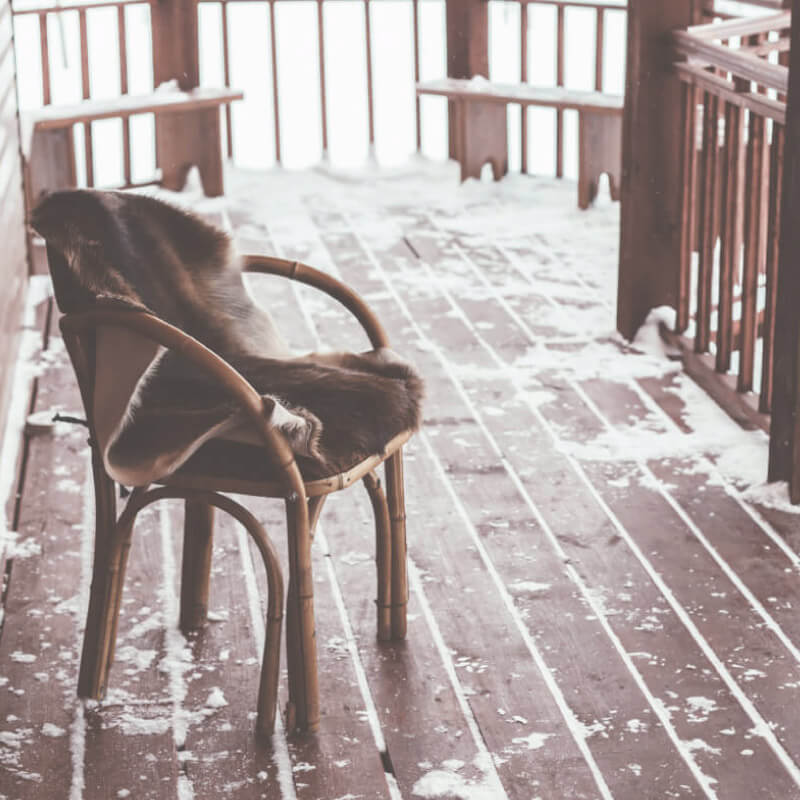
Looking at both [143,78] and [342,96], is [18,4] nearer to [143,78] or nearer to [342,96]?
[143,78]

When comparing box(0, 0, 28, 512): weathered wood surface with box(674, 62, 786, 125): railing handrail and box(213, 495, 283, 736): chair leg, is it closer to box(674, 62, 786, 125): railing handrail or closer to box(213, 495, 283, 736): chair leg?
box(213, 495, 283, 736): chair leg

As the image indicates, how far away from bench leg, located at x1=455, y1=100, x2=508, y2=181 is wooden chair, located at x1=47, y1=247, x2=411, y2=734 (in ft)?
13.9

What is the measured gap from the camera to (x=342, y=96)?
25.7 feet

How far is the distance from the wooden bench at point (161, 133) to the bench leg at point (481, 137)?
1030 millimetres

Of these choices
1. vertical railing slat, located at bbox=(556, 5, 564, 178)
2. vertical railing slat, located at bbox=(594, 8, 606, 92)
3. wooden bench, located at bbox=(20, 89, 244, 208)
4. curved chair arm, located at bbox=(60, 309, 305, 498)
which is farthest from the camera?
vertical railing slat, located at bbox=(556, 5, 564, 178)

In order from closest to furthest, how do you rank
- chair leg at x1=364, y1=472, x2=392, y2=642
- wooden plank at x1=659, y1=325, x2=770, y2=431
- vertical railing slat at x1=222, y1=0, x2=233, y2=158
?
chair leg at x1=364, y1=472, x2=392, y2=642 < wooden plank at x1=659, y1=325, x2=770, y2=431 < vertical railing slat at x1=222, y1=0, x2=233, y2=158

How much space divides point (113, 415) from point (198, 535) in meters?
0.47

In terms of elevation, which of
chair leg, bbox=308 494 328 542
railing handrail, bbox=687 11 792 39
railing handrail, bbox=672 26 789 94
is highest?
railing handrail, bbox=687 11 792 39

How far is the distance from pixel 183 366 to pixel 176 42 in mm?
4330

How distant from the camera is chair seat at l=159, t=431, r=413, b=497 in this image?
2.29 meters

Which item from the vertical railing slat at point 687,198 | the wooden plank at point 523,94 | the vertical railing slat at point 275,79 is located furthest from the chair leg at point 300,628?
the vertical railing slat at point 275,79

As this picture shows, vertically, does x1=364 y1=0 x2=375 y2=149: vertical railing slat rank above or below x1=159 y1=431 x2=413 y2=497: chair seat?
above

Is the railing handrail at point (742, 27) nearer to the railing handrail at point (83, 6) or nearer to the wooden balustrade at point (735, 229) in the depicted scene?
the wooden balustrade at point (735, 229)

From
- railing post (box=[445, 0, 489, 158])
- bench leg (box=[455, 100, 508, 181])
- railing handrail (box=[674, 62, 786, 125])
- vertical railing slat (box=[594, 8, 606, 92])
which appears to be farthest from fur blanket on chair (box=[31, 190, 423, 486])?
railing post (box=[445, 0, 489, 158])
